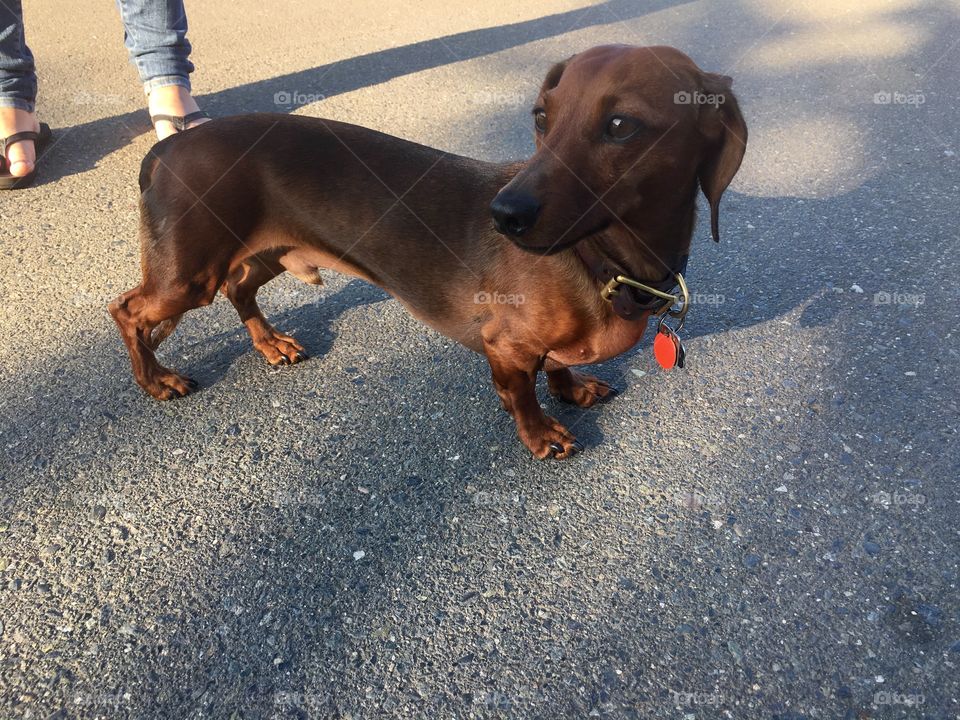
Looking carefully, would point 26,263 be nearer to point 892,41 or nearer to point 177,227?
point 177,227

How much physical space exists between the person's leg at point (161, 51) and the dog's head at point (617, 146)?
2663 mm

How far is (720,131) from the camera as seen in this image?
1897 mm

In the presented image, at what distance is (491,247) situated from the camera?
2.25m

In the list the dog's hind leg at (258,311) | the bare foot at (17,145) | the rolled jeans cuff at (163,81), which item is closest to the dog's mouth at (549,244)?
the dog's hind leg at (258,311)

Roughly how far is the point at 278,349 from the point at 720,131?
1.64 m

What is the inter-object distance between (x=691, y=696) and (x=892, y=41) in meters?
5.08

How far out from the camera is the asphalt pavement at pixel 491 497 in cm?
176

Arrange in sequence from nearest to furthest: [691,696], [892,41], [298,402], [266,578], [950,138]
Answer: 1. [691,696]
2. [266,578]
3. [298,402]
4. [950,138]
5. [892,41]

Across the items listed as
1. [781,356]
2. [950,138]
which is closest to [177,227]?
[781,356]

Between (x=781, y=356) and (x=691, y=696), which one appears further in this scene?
(x=781, y=356)

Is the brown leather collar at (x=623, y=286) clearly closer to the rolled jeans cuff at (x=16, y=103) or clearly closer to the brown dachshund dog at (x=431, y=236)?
the brown dachshund dog at (x=431, y=236)

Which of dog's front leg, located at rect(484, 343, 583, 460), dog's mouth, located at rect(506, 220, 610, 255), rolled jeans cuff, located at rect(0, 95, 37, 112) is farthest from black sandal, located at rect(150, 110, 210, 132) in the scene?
dog's mouth, located at rect(506, 220, 610, 255)

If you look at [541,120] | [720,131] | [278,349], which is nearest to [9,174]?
[278,349]

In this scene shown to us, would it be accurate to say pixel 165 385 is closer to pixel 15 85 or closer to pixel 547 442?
pixel 547 442
